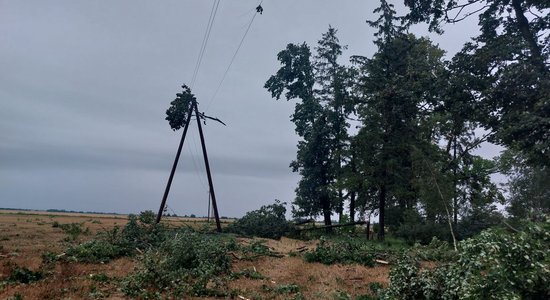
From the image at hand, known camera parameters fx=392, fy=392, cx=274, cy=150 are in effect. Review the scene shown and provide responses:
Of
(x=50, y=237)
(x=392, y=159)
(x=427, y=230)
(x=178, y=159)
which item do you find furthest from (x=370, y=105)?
(x=50, y=237)

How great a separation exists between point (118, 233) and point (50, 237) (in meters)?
3.71

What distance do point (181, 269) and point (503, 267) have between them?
25.1 feet

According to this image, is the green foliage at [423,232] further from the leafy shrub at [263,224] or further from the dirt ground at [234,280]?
the dirt ground at [234,280]

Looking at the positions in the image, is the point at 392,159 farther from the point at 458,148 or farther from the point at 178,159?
the point at 178,159

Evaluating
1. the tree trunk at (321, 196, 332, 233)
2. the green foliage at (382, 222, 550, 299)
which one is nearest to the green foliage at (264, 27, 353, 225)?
the tree trunk at (321, 196, 332, 233)

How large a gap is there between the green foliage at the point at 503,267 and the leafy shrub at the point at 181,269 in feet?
17.5

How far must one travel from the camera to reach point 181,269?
416 inches

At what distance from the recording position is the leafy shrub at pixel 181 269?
356 inches

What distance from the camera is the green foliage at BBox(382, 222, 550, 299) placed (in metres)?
5.97

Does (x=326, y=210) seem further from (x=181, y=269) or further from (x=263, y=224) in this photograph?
(x=181, y=269)

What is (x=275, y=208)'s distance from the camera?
84.6ft

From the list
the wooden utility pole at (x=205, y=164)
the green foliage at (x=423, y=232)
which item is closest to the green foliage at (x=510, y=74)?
the green foliage at (x=423, y=232)

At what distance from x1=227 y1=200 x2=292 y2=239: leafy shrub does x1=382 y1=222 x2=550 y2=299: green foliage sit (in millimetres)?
16618

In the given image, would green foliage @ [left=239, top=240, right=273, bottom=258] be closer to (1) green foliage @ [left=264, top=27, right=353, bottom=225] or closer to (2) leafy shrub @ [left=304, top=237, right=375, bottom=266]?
(2) leafy shrub @ [left=304, top=237, right=375, bottom=266]
